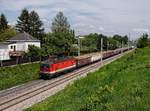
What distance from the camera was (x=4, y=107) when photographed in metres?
28.8

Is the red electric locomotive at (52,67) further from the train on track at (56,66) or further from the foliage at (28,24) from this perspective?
the foliage at (28,24)

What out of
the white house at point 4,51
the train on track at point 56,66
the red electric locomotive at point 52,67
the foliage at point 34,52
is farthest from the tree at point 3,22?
the red electric locomotive at point 52,67

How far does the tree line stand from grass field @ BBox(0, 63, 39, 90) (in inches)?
→ 769

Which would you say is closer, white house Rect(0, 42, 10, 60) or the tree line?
white house Rect(0, 42, 10, 60)

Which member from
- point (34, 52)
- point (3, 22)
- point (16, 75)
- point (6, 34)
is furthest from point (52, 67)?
point (3, 22)

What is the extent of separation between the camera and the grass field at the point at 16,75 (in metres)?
45.2

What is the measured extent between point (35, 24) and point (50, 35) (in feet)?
105

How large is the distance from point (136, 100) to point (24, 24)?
4530 inches

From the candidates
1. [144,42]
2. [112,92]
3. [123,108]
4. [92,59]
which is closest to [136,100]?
[123,108]

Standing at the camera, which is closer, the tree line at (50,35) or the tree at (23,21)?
the tree line at (50,35)

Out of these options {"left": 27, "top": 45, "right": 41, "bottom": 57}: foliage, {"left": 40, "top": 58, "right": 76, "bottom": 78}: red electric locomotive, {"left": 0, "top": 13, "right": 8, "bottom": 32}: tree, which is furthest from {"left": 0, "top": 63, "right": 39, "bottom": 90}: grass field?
{"left": 0, "top": 13, "right": 8, "bottom": 32}: tree

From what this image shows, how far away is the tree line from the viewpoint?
88613 mm

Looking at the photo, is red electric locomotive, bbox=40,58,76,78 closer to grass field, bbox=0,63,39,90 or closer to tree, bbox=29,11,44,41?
grass field, bbox=0,63,39,90

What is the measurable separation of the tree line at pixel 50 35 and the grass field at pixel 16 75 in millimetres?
19522
